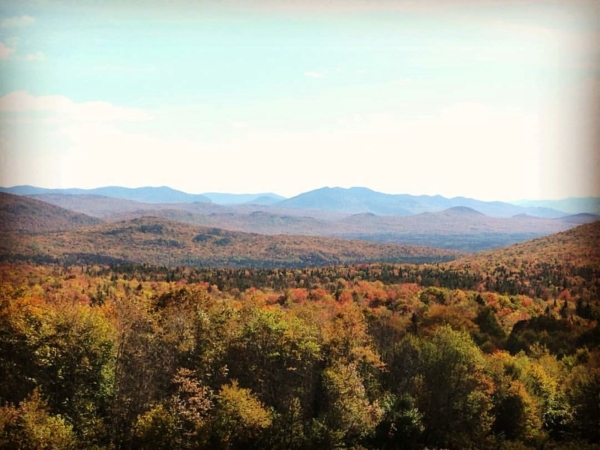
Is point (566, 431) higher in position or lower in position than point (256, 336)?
lower

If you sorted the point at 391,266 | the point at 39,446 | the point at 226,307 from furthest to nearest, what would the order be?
the point at 391,266
the point at 226,307
the point at 39,446

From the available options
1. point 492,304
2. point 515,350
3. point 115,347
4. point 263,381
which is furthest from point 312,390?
point 492,304

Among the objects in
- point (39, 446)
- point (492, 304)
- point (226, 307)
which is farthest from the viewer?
point (492, 304)

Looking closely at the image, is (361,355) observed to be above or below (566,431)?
above

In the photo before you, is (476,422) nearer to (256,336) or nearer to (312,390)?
(312,390)

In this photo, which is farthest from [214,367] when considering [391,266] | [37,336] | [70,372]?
[391,266]

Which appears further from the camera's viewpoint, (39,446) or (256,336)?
(256,336)

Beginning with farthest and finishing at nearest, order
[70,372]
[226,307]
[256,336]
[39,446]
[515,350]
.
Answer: [515,350] < [226,307] < [256,336] < [70,372] < [39,446]

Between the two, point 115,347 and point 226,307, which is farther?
point 226,307

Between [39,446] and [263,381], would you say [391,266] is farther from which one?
[39,446]

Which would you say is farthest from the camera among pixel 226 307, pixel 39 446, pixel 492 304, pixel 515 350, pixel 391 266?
pixel 391 266
